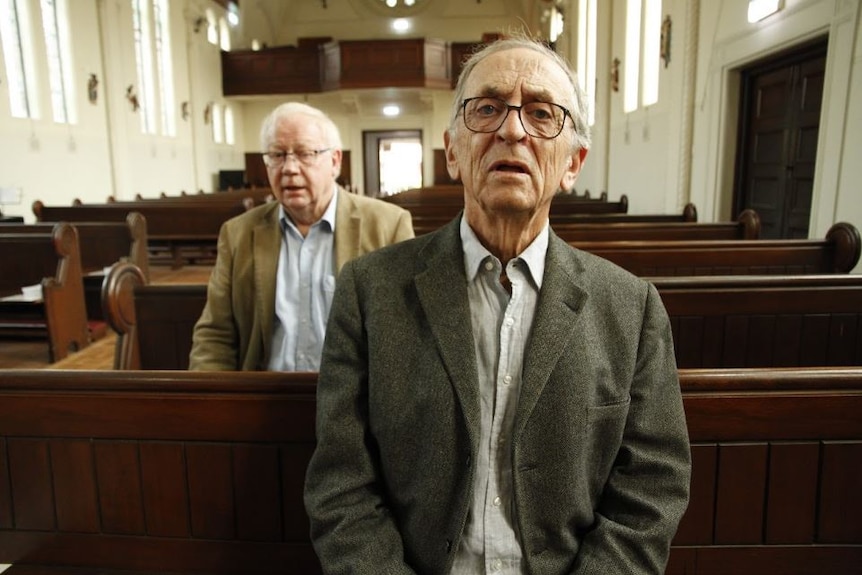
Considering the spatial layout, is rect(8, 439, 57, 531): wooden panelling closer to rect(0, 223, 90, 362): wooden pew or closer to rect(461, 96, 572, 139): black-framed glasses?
rect(461, 96, 572, 139): black-framed glasses

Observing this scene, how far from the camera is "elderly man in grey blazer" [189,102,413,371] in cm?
196

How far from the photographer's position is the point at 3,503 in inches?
55.4

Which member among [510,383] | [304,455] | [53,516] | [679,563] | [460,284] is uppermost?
[460,284]

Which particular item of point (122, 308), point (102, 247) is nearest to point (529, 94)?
point (122, 308)

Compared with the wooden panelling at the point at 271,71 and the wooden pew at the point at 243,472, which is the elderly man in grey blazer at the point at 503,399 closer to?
the wooden pew at the point at 243,472

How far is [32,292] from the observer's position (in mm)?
4637

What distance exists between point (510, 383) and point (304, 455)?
58 centimetres

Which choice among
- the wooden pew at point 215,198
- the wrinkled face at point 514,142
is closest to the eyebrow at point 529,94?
the wrinkled face at point 514,142

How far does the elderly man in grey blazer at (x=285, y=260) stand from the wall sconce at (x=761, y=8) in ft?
14.2

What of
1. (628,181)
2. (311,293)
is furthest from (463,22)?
(311,293)

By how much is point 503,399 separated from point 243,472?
0.70 m

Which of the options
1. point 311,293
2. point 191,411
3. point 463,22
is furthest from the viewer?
point 463,22

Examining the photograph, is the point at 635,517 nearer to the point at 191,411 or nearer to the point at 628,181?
the point at 191,411

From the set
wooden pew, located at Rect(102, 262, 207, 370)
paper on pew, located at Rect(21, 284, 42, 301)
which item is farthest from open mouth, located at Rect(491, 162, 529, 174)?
paper on pew, located at Rect(21, 284, 42, 301)
